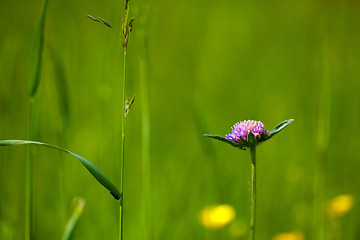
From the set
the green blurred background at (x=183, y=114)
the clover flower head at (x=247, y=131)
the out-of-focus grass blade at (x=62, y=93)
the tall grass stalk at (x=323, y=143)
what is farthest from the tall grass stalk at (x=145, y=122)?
the tall grass stalk at (x=323, y=143)

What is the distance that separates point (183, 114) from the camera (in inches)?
82.9

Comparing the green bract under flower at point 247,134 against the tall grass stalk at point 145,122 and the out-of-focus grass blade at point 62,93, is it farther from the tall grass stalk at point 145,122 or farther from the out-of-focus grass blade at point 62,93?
the out-of-focus grass blade at point 62,93

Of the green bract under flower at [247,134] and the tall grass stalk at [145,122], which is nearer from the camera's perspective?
the green bract under flower at [247,134]

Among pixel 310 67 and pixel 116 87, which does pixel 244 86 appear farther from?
pixel 116 87

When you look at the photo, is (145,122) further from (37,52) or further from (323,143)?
(323,143)

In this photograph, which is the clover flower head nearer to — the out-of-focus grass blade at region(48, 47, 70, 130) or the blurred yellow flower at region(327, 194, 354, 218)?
the out-of-focus grass blade at region(48, 47, 70, 130)

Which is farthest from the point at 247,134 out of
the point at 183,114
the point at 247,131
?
the point at 183,114

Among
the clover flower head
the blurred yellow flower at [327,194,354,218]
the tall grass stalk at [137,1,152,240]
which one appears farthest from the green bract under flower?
the blurred yellow flower at [327,194,354,218]

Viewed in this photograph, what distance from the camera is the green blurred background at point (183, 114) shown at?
1.03m

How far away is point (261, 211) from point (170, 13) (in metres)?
2.04

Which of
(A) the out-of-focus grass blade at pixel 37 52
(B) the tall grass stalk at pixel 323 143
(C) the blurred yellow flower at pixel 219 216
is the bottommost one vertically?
(C) the blurred yellow flower at pixel 219 216

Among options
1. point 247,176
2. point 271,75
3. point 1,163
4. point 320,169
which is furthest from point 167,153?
point 271,75

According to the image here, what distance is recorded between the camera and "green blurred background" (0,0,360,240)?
3.37 feet

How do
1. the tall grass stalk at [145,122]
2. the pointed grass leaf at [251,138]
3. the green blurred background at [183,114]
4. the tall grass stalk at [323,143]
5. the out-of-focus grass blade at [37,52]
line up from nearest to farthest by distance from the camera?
the pointed grass leaf at [251,138]
the out-of-focus grass blade at [37,52]
the tall grass stalk at [145,122]
the tall grass stalk at [323,143]
the green blurred background at [183,114]
